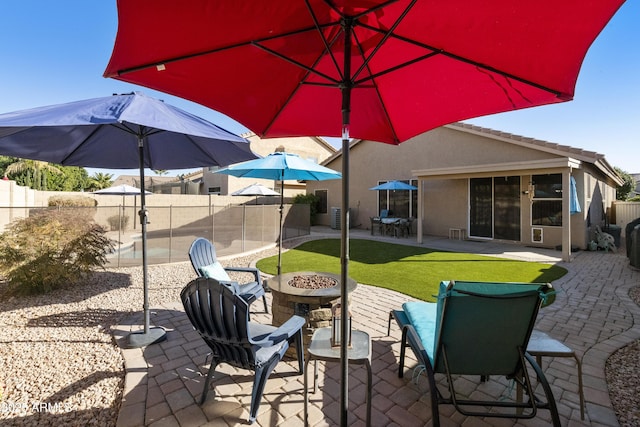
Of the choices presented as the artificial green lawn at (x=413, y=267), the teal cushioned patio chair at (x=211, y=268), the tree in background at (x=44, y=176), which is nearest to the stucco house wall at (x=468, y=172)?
the artificial green lawn at (x=413, y=267)

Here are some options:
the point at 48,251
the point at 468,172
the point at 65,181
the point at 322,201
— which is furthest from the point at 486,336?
the point at 65,181

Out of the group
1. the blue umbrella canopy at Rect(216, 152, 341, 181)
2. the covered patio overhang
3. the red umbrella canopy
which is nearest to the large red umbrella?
the red umbrella canopy

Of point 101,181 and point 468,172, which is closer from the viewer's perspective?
point 468,172

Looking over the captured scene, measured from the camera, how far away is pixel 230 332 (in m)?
2.42

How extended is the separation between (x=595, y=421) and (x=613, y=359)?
4.81 ft

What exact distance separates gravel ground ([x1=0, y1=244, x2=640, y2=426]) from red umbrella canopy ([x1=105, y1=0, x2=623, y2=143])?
267cm

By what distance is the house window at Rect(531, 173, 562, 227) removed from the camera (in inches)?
405

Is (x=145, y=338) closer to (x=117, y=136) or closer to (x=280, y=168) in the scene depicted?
(x=280, y=168)

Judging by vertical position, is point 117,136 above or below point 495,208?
above

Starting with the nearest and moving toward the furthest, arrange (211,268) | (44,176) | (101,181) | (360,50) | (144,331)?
(360,50) < (144,331) < (211,268) < (44,176) < (101,181)

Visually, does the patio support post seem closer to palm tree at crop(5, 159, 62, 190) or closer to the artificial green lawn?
the artificial green lawn

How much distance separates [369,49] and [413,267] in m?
6.55

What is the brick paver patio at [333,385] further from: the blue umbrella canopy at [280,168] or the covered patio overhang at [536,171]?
the covered patio overhang at [536,171]

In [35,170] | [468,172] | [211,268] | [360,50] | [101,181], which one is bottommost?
[211,268]
